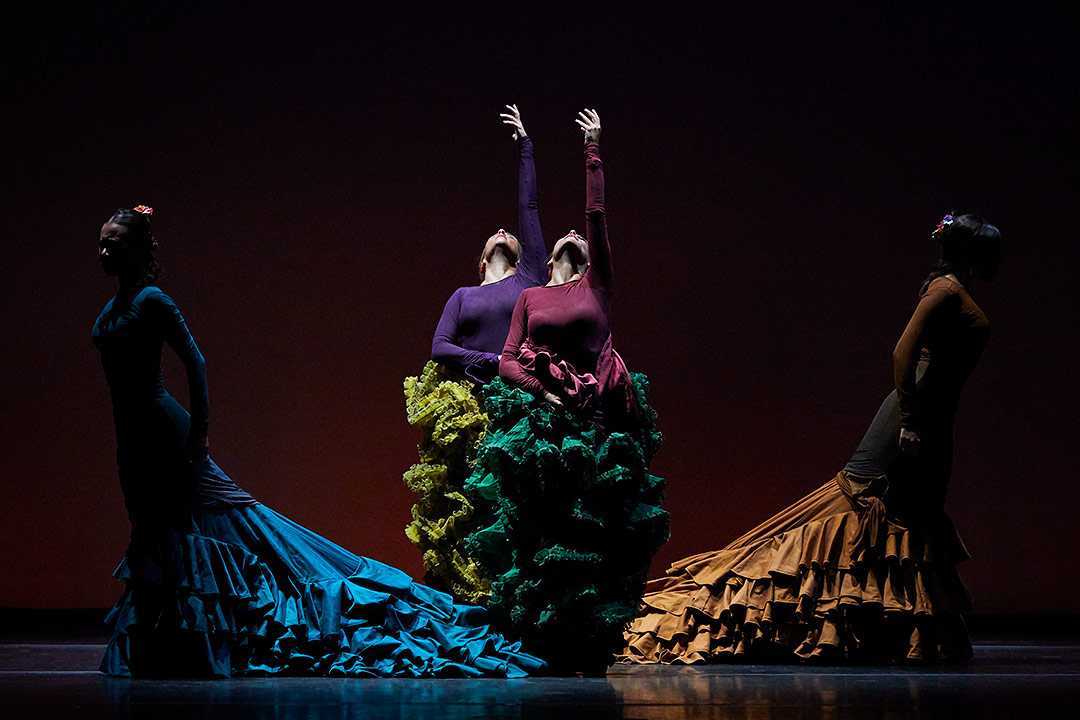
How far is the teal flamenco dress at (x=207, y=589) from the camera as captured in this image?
3596mm

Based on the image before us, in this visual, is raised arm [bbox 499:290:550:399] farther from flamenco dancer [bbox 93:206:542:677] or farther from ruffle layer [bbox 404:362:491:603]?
flamenco dancer [bbox 93:206:542:677]

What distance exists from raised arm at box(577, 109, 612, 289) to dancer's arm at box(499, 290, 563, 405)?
0.88 ft

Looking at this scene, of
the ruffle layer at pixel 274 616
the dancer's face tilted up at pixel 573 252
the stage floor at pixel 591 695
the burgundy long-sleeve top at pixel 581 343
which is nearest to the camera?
the stage floor at pixel 591 695

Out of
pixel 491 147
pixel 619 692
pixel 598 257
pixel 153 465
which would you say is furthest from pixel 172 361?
pixel 619 692

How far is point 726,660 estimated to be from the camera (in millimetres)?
4348

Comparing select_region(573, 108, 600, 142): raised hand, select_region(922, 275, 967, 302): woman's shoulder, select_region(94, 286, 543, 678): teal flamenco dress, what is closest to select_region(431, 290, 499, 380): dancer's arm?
select_region(573, 108, 600, 142): raised hand

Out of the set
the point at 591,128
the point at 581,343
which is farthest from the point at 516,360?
the point at 591,128

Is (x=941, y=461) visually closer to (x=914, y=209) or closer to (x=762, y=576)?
(x=762, y=576)

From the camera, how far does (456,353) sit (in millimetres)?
4938

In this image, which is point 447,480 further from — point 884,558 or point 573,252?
point 884,558

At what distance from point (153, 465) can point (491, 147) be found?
294 cm

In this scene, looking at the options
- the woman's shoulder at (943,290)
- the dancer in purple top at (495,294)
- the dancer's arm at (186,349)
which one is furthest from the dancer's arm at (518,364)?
the woman's shoulder at (943,290)

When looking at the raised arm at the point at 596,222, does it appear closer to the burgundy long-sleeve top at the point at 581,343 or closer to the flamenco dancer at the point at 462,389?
the burgundy long-sleeve top at the point at 581,343

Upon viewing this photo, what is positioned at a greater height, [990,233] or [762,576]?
[990,233]
